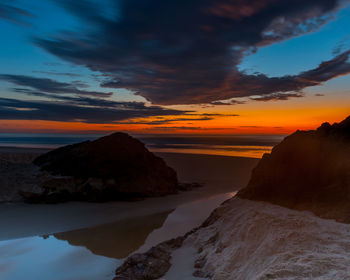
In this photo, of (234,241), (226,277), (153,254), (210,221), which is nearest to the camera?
(226,277)

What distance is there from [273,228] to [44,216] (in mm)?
7492

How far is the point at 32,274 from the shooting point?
4715 mm

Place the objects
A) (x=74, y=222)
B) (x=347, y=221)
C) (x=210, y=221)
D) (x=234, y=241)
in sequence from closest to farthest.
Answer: (x=347, y=221) → (x=234, y=241) → (x=210, y=221) → (x=74, y=222)

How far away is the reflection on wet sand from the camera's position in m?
5.74

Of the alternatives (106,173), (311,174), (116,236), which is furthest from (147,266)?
(106,173)

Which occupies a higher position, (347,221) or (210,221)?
(347,221)

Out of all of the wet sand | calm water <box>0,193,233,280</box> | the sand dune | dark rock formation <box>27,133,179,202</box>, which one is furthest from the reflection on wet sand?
dark rock formation <box>27,133,179,202</box>

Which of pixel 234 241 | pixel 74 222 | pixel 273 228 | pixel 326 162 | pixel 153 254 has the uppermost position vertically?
pixel 326 162

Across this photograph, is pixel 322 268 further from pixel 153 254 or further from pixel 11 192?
pixel 11 192

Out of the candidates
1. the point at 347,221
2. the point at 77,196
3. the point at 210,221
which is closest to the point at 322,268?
the point at 347,221

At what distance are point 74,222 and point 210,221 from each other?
4579mm

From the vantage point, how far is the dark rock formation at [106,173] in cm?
1013

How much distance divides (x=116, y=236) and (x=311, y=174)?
512 centimetres

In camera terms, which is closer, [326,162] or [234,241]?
[234,241]
